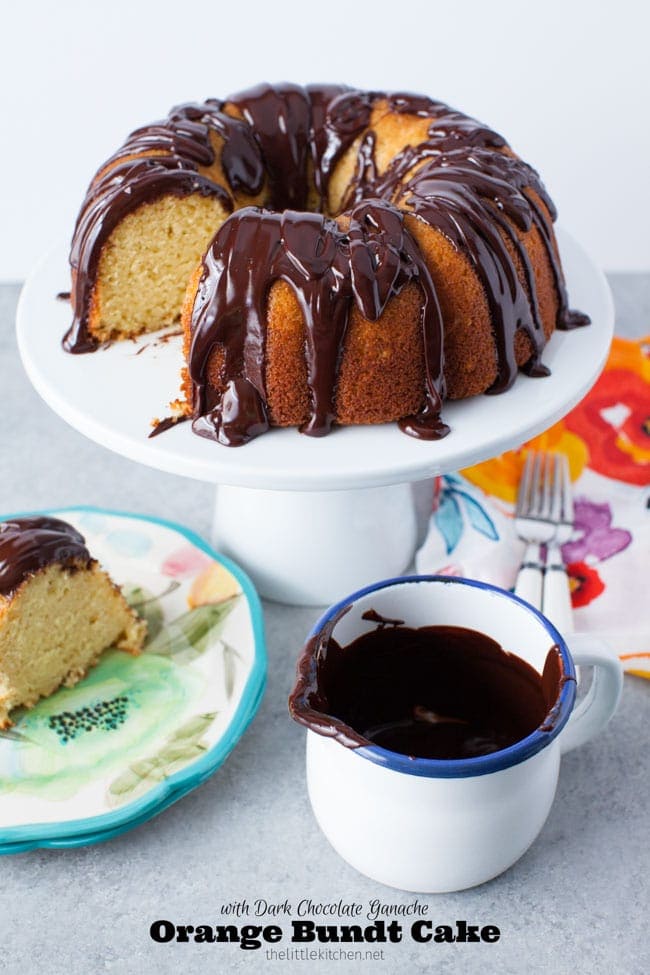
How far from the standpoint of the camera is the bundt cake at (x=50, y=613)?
1363 mm

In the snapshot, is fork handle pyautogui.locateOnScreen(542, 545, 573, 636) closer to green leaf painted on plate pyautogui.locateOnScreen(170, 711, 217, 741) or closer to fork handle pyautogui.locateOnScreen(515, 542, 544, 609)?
fork handle pyautogui.locateOnScreen(515, 542, 544, 609)

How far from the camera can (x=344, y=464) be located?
4.23 ft

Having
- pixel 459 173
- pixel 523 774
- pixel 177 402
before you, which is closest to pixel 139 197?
pixel 177 402

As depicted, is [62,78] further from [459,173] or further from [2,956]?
[2,956]

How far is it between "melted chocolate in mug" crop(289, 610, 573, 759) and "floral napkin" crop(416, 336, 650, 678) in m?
0.29

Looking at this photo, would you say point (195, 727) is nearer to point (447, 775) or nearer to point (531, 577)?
point (447, 775)

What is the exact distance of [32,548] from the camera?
1383 mm

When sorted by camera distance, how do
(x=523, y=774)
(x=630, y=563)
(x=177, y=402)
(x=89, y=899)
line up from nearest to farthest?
(x=523, y=774) < (x=89, y=899) < (x=177, y=402) < (x=630, y=563)

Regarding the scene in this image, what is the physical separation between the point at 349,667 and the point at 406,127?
31.2 inches

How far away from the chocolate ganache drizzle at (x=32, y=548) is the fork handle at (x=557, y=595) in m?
0.58

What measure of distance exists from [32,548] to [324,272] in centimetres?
47

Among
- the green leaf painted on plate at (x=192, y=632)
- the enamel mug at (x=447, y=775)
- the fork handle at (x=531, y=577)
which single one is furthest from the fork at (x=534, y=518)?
the green leaf painted on plate at (x=192, y=632)

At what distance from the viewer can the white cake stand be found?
4.25ft

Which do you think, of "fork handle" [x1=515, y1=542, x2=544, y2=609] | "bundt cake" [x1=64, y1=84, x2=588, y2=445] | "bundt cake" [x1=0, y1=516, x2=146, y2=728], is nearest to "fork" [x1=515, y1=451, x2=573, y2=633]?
"fork handle" [x1=515, y1=542, x2=544, y2=609]
